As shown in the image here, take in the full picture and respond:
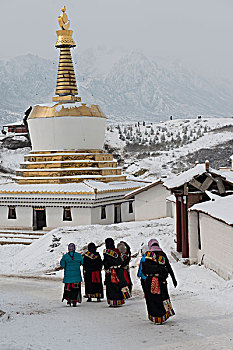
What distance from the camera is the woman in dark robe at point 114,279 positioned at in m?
9.83

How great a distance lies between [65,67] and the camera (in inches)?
1219

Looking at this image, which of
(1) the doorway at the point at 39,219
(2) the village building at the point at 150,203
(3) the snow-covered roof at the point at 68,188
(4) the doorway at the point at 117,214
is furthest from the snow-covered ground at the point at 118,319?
(4) the doorway at the point at 117,214

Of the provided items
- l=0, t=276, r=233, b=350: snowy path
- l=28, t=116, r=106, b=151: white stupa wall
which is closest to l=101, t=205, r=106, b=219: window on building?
l=28, t=116, r=106, b=151: white stupa wall

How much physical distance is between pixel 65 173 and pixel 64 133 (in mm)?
2764

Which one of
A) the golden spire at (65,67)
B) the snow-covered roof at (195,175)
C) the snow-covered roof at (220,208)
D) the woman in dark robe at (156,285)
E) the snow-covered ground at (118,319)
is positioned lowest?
the snow-covered ground at (118,319)

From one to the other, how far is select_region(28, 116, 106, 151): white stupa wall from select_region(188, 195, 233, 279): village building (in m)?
14.6

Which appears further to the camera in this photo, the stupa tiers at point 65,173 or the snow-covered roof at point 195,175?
the stupa tiers at point 65,173

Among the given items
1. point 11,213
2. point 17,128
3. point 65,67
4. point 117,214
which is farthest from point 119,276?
point 17,128

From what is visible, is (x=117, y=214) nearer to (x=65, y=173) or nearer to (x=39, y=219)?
(x=65, y=173)

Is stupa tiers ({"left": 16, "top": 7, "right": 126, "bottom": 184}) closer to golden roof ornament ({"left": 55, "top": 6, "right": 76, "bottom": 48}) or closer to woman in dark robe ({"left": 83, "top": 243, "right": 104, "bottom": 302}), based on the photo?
golden roof ornament ({"left": 55, "top": 6, "right": 76, "bottom": 48})

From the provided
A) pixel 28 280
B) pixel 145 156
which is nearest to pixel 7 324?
pixel 28 280

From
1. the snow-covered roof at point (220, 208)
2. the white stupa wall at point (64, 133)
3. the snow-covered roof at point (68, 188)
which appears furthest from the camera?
the white stupa wall at point (64, 133)

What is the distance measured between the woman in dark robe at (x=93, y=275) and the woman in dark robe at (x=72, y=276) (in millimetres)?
405

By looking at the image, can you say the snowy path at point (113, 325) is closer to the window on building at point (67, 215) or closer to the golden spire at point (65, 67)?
the window on building at point (67, 215)
